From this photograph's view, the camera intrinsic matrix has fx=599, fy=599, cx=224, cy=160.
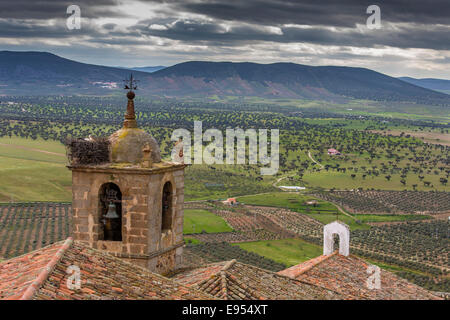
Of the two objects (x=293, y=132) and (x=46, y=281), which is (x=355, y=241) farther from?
(x=293, y=132)

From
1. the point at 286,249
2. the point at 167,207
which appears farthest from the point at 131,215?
the point at 286,249

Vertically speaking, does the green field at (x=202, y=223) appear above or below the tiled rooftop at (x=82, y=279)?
below

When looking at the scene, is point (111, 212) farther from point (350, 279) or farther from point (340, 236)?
point (340, 236)

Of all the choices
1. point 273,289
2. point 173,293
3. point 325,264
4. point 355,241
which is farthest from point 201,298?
point 355,241

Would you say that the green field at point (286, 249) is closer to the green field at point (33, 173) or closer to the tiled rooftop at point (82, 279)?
the green field at point (33, 173)

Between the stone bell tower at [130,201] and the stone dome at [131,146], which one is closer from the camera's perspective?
the stone bell tower at [130,201]

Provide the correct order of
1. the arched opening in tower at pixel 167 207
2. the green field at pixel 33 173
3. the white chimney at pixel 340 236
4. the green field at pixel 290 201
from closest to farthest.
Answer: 1. the arched opening in tower at pixel 167 207
2. the white chimney at pixel 340 236
3. the green field at pixel 33 173
4. the green field at pixel 290 201

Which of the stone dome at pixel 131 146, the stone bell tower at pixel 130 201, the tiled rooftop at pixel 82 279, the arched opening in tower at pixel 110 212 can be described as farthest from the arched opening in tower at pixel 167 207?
the tiled rooftop at pixel 82 279

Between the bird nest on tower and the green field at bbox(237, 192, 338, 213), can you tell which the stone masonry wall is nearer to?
the bird nest on tower
